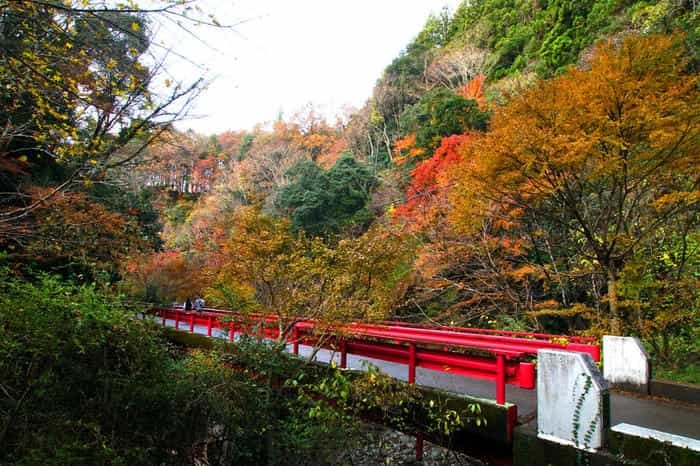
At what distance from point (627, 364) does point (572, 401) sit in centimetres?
A: 275

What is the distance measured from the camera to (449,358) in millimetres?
4723

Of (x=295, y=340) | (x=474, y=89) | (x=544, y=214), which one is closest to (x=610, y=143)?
(x=544, y=214)

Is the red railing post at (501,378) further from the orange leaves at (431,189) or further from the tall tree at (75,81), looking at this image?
the orange leaves at (431,189)

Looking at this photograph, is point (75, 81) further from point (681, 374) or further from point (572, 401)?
point (681, 374)

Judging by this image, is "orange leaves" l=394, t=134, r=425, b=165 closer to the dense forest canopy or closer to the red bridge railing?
the dense forest canopy

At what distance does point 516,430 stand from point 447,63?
26.3m

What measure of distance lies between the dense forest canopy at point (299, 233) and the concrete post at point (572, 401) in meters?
2.09

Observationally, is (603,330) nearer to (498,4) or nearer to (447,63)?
(447,63)

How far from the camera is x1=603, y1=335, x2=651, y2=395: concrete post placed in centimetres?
541

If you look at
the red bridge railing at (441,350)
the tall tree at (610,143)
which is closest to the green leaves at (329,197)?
the tall tree at (610,143)

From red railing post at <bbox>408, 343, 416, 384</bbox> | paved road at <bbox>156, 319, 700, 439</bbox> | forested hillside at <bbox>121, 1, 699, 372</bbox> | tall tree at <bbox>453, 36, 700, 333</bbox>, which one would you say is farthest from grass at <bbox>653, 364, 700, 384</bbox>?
red railing post at <bbox>408, 343, 416, 384</bbox>

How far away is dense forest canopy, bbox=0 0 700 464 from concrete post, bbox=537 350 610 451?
2.09 meters

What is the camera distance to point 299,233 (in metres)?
7.40

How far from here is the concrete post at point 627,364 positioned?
5406 mm
